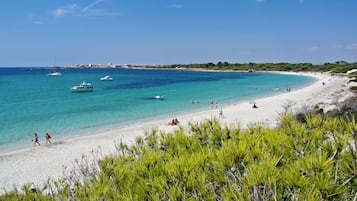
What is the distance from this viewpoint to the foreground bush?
2617mm

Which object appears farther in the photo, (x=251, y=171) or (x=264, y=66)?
(x=264, y=66)

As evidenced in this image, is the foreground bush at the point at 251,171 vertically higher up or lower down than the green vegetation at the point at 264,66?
lower down

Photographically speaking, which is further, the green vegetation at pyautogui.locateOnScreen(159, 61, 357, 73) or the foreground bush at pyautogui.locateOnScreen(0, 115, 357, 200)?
the green vegetation at pyautogui.locateOnScreen(159, 61, 357, 73)

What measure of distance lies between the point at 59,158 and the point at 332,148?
17.1m

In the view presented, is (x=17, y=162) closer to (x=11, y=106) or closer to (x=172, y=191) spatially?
(x=172, y=191)

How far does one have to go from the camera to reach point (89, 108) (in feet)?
122

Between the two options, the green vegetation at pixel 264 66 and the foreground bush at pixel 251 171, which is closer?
the foreground bush at pixel 251 171

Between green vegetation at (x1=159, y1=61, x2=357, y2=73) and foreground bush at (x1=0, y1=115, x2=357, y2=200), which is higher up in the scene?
green vegetation at (x1=159, y1=61, x2=357, y2=73)

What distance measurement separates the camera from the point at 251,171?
8.67 ft

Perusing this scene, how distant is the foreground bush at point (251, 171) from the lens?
8.59 feet

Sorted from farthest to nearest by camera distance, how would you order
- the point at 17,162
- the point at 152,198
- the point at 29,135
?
1. the point at 29,135
2. the point at 17,162
3. the point at 152,198

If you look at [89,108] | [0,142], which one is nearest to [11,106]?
[89,108]

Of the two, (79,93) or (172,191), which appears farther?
(79,93)

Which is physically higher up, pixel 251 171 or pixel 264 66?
pixel 264 66
